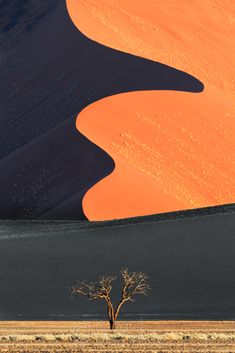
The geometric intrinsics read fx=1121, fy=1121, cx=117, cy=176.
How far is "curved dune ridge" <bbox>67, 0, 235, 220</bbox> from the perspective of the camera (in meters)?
63.5

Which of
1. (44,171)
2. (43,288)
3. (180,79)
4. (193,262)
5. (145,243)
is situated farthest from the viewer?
(180,79)

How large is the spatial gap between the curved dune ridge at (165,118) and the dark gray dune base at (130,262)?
4.46 metres

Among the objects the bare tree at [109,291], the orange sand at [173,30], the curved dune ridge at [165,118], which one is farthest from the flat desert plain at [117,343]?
the orange sand at [173,30]

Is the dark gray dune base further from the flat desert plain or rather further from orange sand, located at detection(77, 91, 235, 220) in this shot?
the flat desert plain

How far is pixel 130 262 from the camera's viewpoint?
47.2 metres

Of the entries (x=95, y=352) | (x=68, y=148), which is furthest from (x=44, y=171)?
(x=95, y=352)

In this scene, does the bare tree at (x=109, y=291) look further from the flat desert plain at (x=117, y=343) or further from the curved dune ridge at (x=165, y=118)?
the curved dune ridge at (x=165, y=118)

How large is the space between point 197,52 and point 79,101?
15797mm

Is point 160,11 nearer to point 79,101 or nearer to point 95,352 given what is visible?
point 79,101

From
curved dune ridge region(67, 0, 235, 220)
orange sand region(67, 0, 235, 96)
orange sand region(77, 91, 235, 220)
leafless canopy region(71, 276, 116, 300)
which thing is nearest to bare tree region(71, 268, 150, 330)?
leafless canopy region(71, 276, 116, 300)

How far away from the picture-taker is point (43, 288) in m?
43.4

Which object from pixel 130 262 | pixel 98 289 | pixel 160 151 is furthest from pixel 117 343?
pixel 160 151

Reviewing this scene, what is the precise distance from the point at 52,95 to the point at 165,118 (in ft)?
47.4

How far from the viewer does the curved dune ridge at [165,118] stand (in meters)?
63.5
